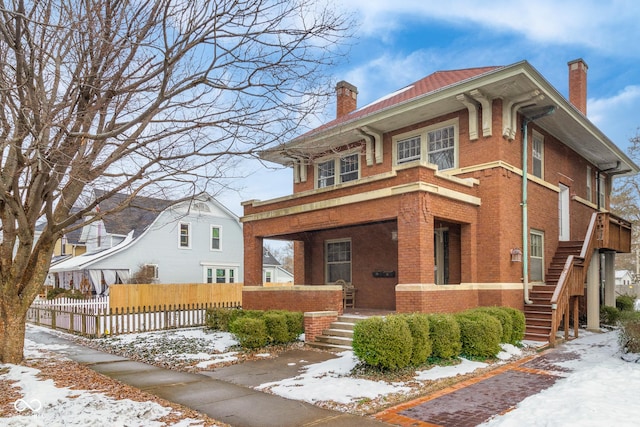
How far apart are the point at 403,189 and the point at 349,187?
Result: 211 cm

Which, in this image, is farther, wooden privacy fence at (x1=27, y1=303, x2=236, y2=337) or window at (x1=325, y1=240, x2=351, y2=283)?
window at (x1=325, y1=240, x2=351, y2=283)

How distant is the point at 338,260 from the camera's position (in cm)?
1775

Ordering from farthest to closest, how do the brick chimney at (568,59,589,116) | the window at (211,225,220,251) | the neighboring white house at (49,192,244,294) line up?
the window at (211,225,220,251), the neighboring white house at (49,192,244,294), the brick chimney at (568,59,589,116)

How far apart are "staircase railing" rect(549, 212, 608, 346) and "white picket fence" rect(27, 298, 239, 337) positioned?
11.7 m

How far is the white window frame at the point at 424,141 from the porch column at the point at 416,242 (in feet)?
9.82

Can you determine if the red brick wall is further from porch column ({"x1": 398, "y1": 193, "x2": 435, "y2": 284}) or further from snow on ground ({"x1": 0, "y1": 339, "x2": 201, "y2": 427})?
snow on ground ({"x1": 0, "y1": 339, "x2": 201, "y2": 427})

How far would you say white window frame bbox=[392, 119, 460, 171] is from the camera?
14.4 metres

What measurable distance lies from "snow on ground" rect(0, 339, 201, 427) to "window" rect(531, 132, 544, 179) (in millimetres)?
13464

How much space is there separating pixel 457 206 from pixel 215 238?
73.0 ft

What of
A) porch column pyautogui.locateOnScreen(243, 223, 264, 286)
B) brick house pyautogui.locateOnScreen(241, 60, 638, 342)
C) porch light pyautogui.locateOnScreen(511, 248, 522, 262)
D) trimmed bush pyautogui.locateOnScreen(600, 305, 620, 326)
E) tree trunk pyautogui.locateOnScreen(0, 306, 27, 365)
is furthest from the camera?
trimmed bush pyautogui.locateOnScreen(600, 305, 620, 326)

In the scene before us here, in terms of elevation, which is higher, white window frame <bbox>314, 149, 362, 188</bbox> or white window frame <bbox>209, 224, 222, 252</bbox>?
white window frame <bbox>314, 149, 362, 188</bbox>

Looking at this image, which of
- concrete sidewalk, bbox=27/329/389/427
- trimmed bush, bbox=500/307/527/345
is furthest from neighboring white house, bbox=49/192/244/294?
trimmed bush, bbox=500/307/527/345

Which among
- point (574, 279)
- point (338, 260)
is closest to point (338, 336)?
point (338, 260)

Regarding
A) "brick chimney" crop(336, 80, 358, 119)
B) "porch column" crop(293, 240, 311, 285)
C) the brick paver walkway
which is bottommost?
the brick paver walkway
